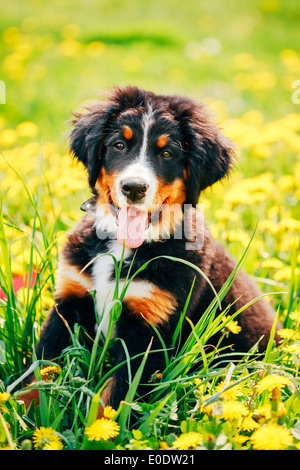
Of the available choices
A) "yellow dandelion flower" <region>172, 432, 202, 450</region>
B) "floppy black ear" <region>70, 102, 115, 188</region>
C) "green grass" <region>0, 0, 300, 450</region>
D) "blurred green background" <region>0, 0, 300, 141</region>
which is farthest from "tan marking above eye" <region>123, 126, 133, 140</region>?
"blurred green background" <region>0, 0, 300, 141</region>

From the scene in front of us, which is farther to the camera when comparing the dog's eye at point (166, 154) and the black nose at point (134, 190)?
the dog's eye at point (166, 154)

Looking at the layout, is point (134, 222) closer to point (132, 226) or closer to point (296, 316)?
point (132, 226)

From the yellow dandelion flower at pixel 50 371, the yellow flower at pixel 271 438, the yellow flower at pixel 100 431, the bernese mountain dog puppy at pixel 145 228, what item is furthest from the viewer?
the bernese mountain dog puppy at pixel 145 228

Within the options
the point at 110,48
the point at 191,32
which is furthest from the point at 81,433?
the point at 191,32

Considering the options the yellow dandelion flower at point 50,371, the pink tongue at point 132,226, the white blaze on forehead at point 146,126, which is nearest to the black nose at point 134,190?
the pink tongue at point 132,226

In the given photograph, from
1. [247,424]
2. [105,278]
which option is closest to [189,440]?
[247,424]

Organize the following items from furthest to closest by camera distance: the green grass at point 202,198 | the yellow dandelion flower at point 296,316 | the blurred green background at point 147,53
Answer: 1. the blurred green background at point 147,53
2. the yellow dandelion flower at point 296,316
3. the green grass at point 202,198

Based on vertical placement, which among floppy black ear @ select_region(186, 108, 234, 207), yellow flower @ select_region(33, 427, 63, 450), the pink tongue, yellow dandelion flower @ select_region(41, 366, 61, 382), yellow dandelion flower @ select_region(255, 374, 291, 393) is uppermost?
floppy black ear @ select_region(186, 108, 234, 207)

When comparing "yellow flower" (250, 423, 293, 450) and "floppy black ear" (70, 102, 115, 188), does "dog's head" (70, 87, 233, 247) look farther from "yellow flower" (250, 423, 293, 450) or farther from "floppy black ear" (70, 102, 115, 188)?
"yellow flower" (250, 423, 293, 450)

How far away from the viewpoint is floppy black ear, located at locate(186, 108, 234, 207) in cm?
288

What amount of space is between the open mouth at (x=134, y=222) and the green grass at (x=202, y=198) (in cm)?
22

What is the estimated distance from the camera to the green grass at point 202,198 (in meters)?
2.11

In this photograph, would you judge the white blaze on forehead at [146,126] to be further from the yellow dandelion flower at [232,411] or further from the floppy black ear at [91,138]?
the yellow dandelion flower at [232,411]
